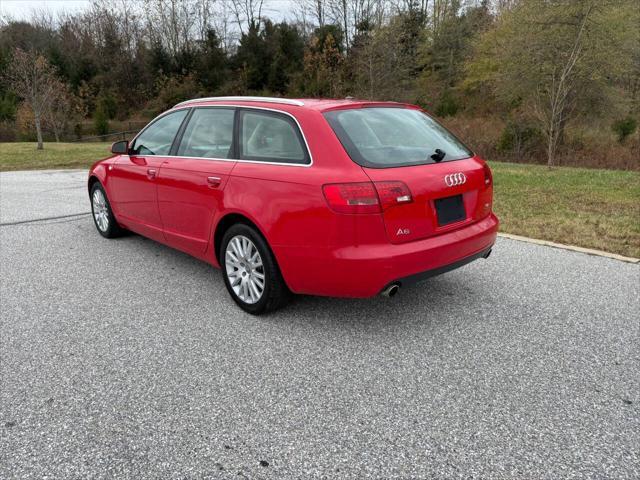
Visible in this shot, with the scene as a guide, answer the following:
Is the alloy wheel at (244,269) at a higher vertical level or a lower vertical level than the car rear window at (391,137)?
lower

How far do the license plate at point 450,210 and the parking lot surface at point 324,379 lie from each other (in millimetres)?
768

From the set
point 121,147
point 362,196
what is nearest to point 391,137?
point 362,196

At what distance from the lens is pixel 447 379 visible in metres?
2.75

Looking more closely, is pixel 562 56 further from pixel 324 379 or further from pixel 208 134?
Result: pixel 324 379

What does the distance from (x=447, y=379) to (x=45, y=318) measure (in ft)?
9.69

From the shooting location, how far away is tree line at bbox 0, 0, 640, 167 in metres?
17.6

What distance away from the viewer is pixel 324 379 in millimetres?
2768

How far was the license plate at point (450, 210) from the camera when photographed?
Answer: 320cm

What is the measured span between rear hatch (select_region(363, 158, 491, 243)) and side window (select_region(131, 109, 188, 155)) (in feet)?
7.54

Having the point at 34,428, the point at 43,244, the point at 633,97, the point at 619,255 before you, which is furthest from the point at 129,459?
the point at 633,97

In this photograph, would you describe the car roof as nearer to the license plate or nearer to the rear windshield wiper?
the rear windshield wiper

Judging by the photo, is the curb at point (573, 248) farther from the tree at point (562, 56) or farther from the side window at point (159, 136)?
the tree at point (562, 56)

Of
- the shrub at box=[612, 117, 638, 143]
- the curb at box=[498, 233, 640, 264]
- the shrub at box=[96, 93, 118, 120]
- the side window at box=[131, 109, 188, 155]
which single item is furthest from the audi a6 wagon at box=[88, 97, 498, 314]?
the shrub at box=[96, 93, 118, 120]

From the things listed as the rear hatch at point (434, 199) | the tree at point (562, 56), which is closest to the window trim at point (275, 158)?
the rear hatch at point (434, 199)
